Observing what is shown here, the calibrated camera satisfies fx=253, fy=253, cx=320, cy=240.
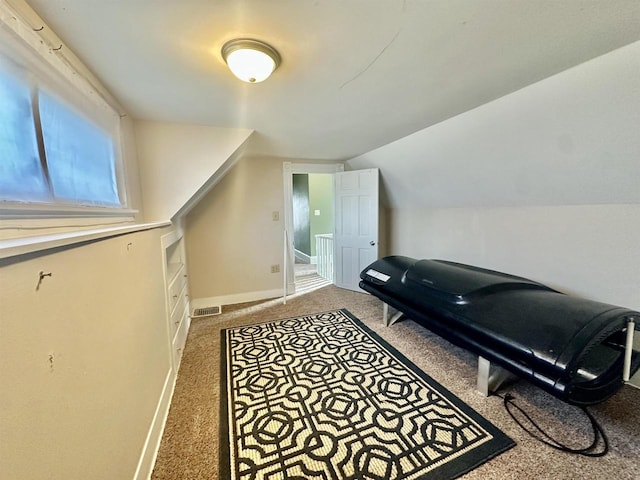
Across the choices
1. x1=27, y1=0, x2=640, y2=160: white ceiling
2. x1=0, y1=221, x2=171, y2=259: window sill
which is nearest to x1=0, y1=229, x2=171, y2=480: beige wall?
x1=0, y1=221, x2=171, y2=259: window sill

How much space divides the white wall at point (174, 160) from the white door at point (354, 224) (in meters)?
2.05

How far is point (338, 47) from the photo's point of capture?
1.30 metres

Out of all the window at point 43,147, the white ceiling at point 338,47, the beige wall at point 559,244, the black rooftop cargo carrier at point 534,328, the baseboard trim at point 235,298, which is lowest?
the baseboard trim at point 235,298

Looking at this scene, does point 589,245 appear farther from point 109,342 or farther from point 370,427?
point 109,342

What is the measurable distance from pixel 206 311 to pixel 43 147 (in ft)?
8.94

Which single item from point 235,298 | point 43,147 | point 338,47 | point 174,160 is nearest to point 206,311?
point 235,298

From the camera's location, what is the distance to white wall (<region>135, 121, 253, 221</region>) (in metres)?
2.31

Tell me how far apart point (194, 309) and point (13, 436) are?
126 inches

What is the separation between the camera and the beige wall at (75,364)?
0.52m

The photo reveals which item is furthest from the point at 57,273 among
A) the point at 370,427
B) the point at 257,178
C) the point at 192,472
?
the point at 257,178

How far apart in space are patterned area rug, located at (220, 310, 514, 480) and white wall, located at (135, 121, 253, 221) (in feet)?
4.95

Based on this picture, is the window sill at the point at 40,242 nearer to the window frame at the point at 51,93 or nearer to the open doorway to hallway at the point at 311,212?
the window frame at the point at 51,93

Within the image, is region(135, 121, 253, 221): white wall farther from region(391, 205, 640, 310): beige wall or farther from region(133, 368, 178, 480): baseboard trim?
region(391, 205, 640, 310): beige wall

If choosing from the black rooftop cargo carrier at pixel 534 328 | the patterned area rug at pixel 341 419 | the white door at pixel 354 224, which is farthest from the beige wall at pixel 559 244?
the patterned area rug at pixel 341 419
